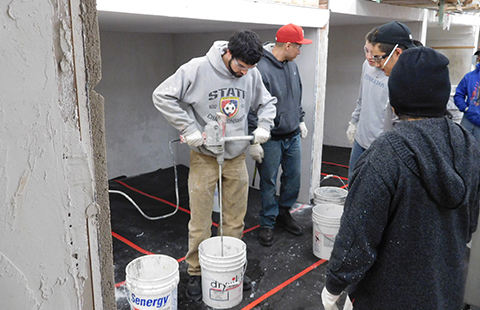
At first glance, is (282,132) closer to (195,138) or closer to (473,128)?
(195,138)

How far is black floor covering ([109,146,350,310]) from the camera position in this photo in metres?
2.53

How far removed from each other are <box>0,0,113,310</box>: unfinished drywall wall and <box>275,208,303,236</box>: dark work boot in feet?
9.38

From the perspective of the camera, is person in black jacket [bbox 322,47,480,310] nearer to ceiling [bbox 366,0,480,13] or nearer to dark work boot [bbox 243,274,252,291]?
dark work boot [bbox 243,274,252,291]

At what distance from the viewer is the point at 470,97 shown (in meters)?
4.09

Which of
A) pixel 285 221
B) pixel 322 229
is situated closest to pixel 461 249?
pixel 322 229

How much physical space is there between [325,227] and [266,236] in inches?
22.4

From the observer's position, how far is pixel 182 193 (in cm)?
443

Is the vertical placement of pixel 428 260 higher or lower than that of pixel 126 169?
higher

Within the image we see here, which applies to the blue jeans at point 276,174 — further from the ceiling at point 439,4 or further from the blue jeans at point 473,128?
the blue jeans at point 473,128

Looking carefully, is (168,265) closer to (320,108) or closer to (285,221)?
(285,221)

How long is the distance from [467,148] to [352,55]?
5.31 m

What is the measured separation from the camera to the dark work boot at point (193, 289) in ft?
8.16

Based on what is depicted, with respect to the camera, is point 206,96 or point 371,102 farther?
point 371,102

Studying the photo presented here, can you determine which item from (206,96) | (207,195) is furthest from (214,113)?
(207,195)
